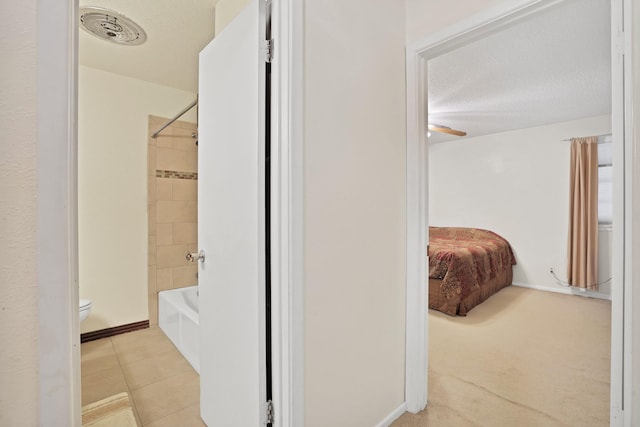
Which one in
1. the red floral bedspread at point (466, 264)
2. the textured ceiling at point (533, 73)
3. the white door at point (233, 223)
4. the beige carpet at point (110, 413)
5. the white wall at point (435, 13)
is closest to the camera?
the white door at point (233, 223)

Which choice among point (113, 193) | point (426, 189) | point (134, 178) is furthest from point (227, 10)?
point (113, 193)

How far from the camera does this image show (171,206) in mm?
3070

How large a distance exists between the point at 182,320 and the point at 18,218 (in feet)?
6.73

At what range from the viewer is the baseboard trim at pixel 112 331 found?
259 centimetres

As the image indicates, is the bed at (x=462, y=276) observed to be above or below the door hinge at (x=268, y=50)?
below

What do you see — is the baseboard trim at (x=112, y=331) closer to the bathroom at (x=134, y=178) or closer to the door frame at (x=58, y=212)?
the bathroom at (x=134, y=178)

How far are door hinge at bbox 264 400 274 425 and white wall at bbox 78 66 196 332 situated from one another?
7.53ft

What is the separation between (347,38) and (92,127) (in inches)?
98.7

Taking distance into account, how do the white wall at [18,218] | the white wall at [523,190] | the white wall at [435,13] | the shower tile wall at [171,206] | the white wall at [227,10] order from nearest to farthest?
the white wall at [18,218] → the white wall at [435,13] → the white wall at [227,10] → the shower tile wall at [171,206] → the white wall at [523,190]

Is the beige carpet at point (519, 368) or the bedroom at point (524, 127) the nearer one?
the beige carpet at point (519, 368)

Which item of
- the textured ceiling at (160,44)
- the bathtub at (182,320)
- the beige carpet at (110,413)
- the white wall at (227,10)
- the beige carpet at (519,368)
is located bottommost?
the beige carpet at (519,368)

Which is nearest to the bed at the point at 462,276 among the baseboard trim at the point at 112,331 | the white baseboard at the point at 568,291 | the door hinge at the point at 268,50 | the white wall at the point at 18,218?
the white baseboard at the point at 568,291

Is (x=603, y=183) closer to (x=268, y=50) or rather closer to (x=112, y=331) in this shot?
(x=268, y=50)

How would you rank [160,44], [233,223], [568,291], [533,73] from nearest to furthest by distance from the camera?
[233,223] → [160,44] → [533,73] → [568,291]
